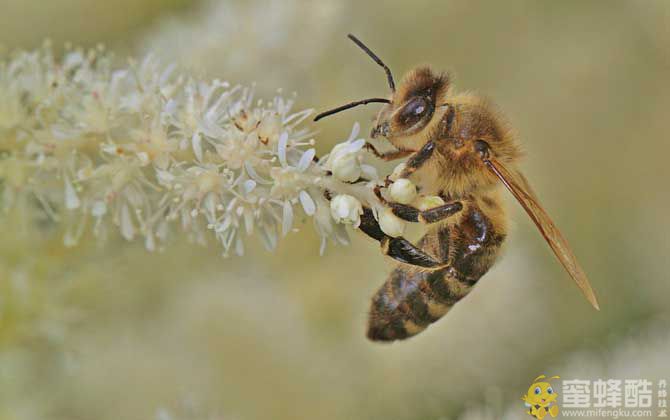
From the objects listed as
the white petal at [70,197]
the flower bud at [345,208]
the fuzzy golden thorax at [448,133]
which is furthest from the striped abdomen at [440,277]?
the white petal at [70,197]

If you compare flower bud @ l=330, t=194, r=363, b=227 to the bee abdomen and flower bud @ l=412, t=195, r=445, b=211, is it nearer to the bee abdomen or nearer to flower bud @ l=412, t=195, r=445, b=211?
flower bud @ l=412, t=195, r=445, b=211

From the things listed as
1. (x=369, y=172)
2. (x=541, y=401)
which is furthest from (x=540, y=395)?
(x=369, y=172)

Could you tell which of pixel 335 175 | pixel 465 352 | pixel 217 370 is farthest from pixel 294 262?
pixel 335 175

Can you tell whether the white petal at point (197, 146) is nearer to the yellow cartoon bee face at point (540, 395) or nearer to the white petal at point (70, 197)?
the white petal at point (70, 197)

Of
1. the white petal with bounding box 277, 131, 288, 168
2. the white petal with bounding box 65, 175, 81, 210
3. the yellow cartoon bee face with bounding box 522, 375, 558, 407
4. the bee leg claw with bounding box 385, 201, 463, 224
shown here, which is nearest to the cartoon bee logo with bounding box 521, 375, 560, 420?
the yellow cartoon bee face with bounding box 522, 375, 558, 407

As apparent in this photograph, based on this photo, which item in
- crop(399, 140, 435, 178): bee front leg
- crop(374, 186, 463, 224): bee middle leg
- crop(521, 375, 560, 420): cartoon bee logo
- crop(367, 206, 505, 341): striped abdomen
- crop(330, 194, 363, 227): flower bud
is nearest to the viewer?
crop(330, 194, 363, 227): flower bud

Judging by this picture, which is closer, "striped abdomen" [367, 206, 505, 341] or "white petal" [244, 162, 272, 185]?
"white petal" [244, 162, 272, 185]
